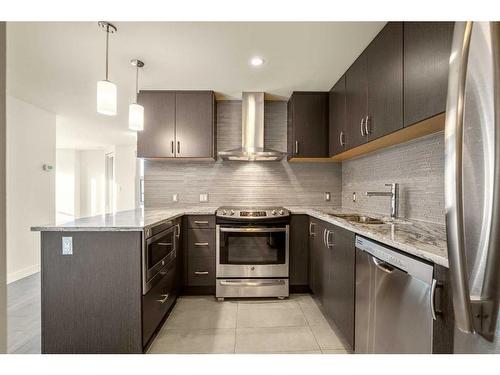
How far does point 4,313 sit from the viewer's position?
3.00ft

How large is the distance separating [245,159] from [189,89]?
3.41 feet

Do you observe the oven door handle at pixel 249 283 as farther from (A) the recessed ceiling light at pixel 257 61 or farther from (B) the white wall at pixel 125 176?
(B) the white wall at pixel 125 176

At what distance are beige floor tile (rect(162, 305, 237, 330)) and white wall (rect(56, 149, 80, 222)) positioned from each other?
6735 millimetres

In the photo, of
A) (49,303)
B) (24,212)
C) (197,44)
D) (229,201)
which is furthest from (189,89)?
(24,212)

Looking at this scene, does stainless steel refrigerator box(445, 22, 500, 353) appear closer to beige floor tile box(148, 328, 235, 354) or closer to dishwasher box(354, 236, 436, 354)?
dishwasher box(354, 236, 436, 354)

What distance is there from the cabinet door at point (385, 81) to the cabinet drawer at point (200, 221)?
1.68m

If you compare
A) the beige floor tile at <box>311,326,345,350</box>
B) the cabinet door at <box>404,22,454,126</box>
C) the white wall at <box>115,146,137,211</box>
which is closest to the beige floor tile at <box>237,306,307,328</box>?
the beige floor tile at <box>311,326,345,350</box>

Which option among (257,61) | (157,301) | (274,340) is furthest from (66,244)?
(257,61)

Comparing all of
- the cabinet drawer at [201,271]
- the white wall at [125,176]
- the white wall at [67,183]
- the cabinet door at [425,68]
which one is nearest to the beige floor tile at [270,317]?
the cabinet drawer at [201,271]

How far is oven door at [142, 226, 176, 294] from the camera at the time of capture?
1525mm

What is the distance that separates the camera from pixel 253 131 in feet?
9.59

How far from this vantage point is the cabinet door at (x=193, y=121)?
2.75m

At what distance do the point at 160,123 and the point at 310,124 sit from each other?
5.80 feet

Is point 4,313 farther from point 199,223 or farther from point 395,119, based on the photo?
point 395,119
